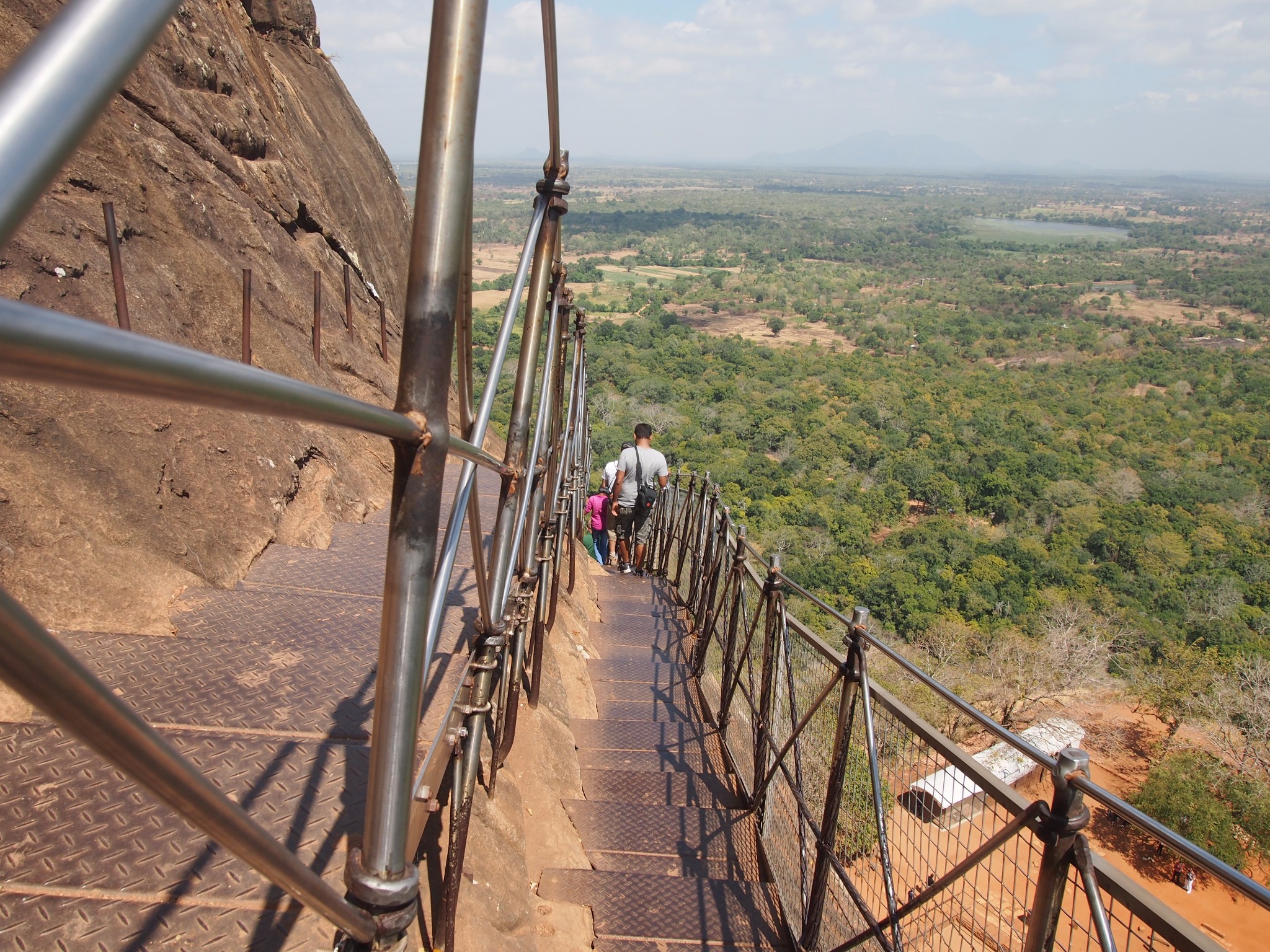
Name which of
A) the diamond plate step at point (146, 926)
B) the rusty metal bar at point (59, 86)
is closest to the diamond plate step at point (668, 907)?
the diamond plate step at point (146, 926)

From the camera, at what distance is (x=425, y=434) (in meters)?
1.30

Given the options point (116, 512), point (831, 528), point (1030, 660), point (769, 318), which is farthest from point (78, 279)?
point (769, 318)

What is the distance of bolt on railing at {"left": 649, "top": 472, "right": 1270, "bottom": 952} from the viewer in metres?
1.75

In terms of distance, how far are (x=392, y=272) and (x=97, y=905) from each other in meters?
13.3

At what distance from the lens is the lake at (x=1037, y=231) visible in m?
138

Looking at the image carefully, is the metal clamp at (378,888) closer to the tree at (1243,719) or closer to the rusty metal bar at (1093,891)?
the rusty metal bar at (1093,891)

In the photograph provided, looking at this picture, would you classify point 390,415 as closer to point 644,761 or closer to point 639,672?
point 644,761

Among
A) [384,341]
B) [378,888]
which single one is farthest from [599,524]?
[378,888]

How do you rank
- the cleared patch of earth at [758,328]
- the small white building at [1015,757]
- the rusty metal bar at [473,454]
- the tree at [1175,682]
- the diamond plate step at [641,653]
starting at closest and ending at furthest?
the rusty metal bar at [473,454], the diamond plate step at [641,653], the small white building at [1015,757], the tree at [1175,682], the cleared patch of earth at [758,328]

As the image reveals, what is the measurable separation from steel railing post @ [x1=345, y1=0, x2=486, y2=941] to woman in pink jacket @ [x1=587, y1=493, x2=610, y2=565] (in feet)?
24.3

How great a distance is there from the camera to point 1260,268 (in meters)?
102

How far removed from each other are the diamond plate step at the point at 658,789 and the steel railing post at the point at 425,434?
313 cm

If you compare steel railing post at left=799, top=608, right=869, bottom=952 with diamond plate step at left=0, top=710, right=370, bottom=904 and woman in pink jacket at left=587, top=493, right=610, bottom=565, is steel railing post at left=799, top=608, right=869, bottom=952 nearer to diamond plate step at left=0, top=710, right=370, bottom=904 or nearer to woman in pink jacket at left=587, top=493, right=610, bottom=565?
diamond plate step at left=0, top=710, right=370, bottom=904

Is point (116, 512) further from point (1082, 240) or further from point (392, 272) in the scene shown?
point (1082, 240)
